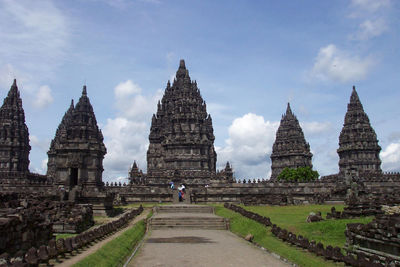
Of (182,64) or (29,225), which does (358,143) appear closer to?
(182,64)

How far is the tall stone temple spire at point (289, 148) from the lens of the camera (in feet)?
309

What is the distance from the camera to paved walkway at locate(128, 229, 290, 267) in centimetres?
1308

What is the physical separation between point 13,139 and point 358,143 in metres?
68.4

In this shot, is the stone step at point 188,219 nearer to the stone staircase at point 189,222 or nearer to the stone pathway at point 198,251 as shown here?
the stone staircase at point 189,222

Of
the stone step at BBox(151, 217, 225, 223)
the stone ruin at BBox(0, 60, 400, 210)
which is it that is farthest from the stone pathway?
the stone ruin at BBox(0, 60, 400, 210)

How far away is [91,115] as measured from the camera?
63344 millimetres

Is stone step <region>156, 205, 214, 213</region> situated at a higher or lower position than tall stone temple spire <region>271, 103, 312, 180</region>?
lower

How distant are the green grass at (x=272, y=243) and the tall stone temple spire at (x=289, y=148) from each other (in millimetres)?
71498

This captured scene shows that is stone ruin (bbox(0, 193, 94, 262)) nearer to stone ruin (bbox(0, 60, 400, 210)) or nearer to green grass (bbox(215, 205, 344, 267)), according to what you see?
green grass (bbox(215, 205, 344, 267))

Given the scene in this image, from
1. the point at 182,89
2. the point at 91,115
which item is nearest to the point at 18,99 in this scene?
the point at 91,115

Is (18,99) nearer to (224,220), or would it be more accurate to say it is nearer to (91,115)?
(91,115)

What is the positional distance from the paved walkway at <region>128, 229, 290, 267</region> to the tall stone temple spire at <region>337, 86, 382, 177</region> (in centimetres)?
6894

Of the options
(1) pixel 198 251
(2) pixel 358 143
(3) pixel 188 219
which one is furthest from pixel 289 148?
(1) pixel 198 251

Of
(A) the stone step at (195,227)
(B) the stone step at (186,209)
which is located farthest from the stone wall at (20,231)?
(B) the stone step at (186,209)
